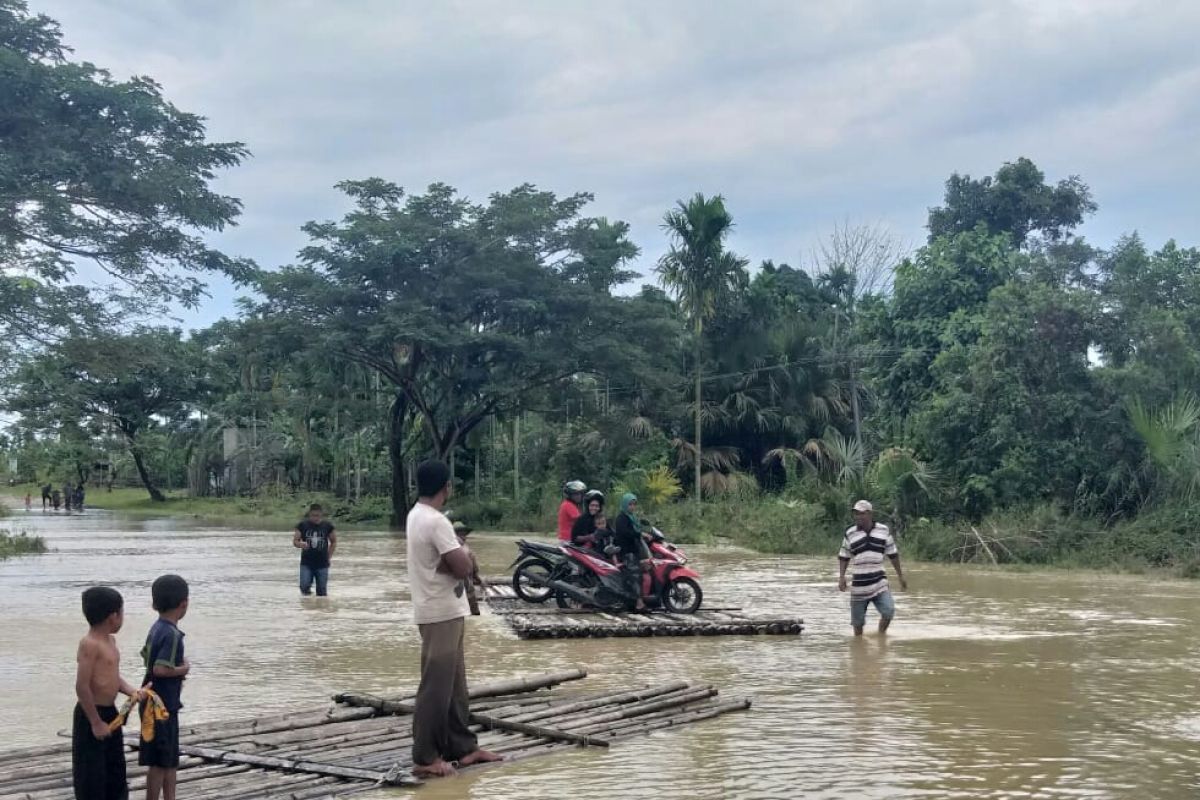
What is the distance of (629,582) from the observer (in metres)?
14.3

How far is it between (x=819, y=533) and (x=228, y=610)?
49.1 ft

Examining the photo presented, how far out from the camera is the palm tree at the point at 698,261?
36188 mm

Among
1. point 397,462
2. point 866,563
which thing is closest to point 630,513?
point 866,563

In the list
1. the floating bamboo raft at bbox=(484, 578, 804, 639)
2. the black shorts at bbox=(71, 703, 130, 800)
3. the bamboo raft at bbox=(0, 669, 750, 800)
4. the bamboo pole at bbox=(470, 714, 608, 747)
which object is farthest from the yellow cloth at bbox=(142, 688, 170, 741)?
the floating bamboo raft at bbox=(484, 578, 804, 639)

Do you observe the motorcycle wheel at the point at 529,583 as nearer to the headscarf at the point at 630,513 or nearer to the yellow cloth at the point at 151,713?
the headscarf at the point at 630,513

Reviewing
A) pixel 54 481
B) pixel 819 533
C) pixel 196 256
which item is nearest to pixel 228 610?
pixel 196 256

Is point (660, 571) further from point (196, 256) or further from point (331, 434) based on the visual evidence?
point (331, 434)

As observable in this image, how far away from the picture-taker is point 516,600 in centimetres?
1595

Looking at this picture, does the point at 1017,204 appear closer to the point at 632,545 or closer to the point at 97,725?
the point at 632,545

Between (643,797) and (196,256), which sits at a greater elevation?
(196,256)

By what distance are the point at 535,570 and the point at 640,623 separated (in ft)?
8.95

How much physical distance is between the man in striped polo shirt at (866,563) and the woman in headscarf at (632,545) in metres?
2.41

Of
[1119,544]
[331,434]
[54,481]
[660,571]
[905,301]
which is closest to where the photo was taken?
[660,571]

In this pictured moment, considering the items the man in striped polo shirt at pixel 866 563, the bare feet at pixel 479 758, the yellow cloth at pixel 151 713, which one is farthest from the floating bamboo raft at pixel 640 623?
the yellow cloth at pixel 151 713
